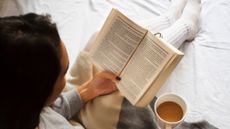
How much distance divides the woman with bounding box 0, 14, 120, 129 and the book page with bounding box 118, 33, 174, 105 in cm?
23

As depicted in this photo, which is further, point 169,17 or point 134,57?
point 169,17

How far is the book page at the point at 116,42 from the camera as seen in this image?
2.60 feet

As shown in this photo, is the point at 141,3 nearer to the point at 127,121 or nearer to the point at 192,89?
the point at 192,89

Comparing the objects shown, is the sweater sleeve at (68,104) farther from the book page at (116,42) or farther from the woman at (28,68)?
the woman at (28,68)

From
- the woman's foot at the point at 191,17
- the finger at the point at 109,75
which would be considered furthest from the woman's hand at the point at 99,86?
the woman's foot at the point at 191,17

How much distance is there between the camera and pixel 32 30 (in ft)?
1.74

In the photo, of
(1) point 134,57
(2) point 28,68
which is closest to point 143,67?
(1) point 134,57

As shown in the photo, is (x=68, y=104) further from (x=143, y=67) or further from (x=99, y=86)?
(x=143, y=67)

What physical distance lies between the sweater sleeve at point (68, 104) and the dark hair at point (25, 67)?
0.90 feet

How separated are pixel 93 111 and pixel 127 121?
98 mm

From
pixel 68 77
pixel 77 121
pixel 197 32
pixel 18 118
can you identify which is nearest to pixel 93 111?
pixel 77 121

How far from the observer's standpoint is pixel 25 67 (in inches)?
19.9

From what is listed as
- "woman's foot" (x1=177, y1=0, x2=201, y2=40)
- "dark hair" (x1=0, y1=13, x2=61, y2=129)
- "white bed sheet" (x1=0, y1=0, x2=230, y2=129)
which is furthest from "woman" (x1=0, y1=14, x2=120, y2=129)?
"woman's foot" (x1=177, y1=0, x2=201, y2=40)

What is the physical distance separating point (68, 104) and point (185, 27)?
51 cm
